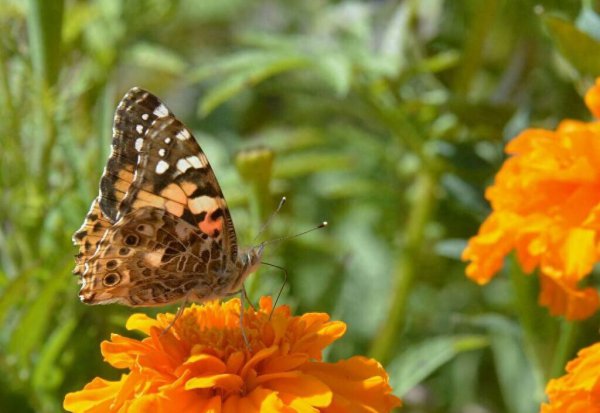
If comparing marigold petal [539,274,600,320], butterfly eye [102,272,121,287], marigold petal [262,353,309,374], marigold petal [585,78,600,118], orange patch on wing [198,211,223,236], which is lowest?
marigold petal [539,274,600,320]

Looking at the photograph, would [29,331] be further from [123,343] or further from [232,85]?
[232,85]

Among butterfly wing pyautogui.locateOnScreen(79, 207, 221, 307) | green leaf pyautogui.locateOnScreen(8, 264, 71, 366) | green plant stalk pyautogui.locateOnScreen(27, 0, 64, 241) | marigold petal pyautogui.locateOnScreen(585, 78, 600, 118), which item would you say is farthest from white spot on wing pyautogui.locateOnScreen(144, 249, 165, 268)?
marigold petal pyautogui.locateOnScreen(585, 78, 600, 118)

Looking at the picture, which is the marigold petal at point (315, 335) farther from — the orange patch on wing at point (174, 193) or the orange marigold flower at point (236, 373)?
the orange patch on wing at point (174, 193)

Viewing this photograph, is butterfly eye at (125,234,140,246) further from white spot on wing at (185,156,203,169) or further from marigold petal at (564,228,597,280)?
marigold petal at (564,228,597,280)

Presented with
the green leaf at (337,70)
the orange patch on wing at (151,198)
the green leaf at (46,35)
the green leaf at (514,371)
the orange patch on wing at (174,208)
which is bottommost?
the green leaf at (514,371)

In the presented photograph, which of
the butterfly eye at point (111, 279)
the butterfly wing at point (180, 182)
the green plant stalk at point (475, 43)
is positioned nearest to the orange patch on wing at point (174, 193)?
the butterfly wing at point (180, 182)

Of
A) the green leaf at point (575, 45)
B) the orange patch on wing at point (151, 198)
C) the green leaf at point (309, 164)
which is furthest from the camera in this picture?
the green leaf at point (309, 164)

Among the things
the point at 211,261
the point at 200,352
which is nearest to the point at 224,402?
the point at 200,352
